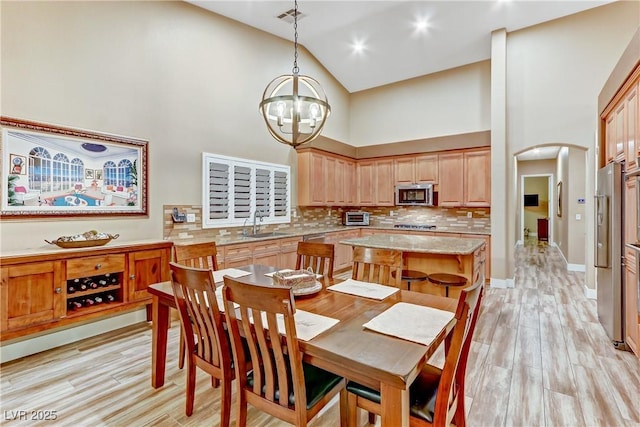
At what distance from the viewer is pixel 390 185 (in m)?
6.42

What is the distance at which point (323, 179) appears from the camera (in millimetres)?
5922

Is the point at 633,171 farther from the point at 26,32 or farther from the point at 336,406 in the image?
the point at 26,32

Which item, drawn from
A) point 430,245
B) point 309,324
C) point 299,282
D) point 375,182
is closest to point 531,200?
point 375,182

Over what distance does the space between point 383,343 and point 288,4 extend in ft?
15.2

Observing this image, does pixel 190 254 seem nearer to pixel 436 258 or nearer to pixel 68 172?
pixel 68 172

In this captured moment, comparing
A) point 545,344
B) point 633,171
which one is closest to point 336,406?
point 545,344

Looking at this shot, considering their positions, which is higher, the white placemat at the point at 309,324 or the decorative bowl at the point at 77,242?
the decorative bowl at the point at 77,242

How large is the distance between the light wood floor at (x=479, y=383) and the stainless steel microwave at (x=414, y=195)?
109 inches

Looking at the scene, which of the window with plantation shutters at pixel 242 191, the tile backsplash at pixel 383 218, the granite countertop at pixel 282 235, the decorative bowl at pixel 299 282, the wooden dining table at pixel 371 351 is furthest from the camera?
the window with plantation shutters at pixel 242 191

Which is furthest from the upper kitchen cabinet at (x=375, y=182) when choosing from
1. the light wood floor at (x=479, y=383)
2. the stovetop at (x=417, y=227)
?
the light wood floor at (x=479, y=383)

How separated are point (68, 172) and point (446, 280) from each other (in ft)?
13.0

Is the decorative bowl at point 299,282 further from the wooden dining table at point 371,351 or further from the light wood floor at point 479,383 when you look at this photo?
the light wood floor at point 479,383

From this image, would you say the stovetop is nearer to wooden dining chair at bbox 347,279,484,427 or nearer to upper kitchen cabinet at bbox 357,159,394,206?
upper kitchen cabinet at bbox 357,159,394,206

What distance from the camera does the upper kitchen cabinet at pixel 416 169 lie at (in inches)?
233
